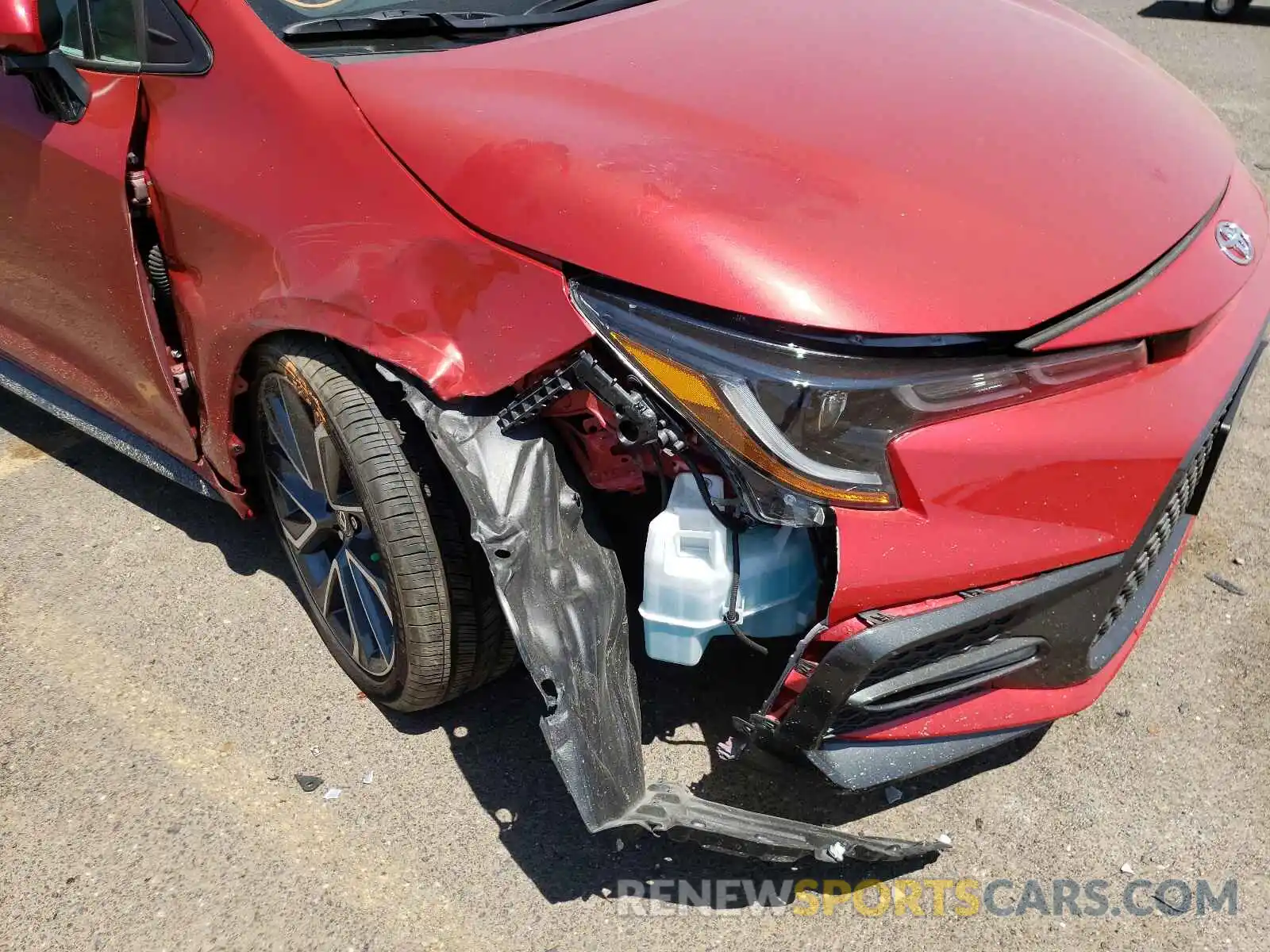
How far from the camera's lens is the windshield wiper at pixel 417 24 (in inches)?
88.5

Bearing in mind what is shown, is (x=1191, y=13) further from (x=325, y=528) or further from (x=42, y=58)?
(x=42, y=58)

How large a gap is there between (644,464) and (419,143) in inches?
27.2

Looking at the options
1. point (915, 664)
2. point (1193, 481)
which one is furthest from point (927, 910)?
Answer: point (1193, 481)

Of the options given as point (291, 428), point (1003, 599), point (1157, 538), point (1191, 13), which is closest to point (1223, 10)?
point (1191, 13)

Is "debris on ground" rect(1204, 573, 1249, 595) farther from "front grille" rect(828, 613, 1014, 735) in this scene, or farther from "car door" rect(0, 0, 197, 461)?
"car door" rect(0, 0, 197, 461)

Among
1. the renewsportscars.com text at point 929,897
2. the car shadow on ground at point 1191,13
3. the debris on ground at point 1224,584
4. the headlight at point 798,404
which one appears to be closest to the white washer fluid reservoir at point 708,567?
the headlight at point 798,404

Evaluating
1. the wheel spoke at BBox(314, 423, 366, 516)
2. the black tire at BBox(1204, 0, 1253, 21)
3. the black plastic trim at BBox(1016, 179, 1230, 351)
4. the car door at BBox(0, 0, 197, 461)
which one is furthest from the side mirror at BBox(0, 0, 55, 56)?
the black tire at BBox(1204, 0, 1253, 21)

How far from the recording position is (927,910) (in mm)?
2096

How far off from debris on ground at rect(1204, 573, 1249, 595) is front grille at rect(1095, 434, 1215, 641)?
0.79m

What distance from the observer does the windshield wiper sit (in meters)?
2.25

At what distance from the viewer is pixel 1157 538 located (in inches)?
80.5

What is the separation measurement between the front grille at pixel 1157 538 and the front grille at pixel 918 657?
236 millimetres

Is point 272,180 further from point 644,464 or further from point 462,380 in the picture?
point 644,464

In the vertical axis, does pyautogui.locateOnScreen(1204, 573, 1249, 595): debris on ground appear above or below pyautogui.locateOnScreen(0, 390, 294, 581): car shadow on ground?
below
